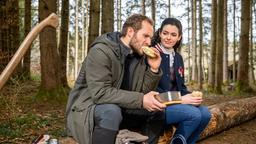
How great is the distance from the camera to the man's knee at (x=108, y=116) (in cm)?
312

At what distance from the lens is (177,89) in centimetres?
422

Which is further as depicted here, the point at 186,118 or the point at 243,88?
the point at 243,88

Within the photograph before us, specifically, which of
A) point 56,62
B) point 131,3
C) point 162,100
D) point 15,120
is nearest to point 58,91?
point 56,62

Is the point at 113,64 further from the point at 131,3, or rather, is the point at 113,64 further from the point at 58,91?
the point at 131,3

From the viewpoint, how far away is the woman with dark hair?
3.82 meters

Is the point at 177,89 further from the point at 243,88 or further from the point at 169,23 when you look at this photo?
the point at 243,88

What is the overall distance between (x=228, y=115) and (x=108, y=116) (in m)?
3.65

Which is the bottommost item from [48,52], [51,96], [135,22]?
[51,96]

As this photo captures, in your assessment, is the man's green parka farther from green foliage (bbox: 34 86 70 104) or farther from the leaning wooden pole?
green foliage (bbox: 34 86 70 104)

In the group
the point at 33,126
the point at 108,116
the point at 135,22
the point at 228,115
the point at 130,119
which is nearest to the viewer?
the point at 108,116

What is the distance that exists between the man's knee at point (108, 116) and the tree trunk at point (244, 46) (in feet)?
36.5

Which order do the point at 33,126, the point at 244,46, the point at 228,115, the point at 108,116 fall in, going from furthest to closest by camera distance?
the point at 244,46 → the point at 228,115 → the point at 33,126 → the point at 108,116

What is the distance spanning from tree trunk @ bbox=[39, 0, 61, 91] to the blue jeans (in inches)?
196

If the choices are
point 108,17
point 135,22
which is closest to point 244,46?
point 108,17
